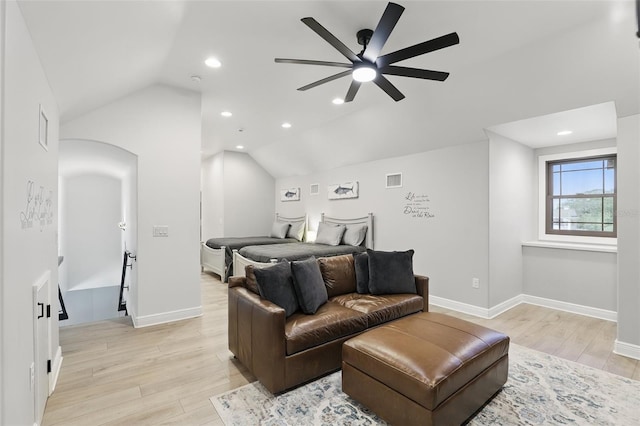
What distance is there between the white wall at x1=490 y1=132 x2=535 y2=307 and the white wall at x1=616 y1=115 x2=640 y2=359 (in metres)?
1.23

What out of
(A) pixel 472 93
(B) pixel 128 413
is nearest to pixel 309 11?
(A) pixel 472 93

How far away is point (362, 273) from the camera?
3.33 metres

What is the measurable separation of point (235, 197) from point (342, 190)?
279 centimetres

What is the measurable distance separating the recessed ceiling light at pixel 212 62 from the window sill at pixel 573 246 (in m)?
4.77

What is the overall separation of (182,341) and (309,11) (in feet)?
10.7

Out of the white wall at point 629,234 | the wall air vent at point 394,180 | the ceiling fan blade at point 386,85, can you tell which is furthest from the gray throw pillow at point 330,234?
the white wall at point 629,234

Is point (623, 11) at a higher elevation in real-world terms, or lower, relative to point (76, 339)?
higher

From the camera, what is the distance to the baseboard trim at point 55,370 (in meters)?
2.31

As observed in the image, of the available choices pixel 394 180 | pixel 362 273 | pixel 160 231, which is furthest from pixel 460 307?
pixel 160 231

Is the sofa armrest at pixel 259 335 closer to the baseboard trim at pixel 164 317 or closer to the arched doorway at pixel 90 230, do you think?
the baseboard trim at pixel 164 317

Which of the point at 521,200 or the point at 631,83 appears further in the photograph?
the point at 521,200

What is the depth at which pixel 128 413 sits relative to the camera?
2.08 m

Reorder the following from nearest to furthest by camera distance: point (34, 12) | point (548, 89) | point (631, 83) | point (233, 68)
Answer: point (34, 12), point (631, 83), point (548, 89), point (233, 68)

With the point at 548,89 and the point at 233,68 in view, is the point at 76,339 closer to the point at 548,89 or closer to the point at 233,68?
Answer: the point at 233,68
